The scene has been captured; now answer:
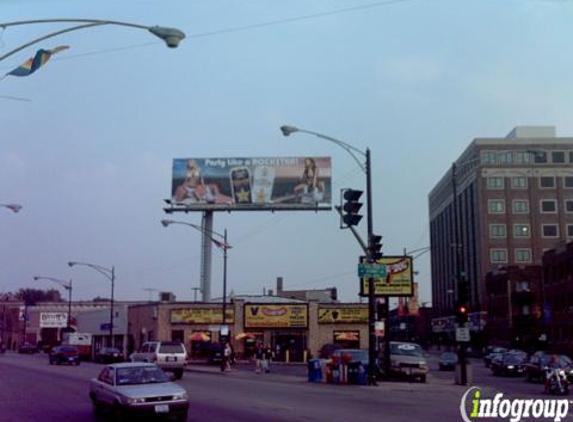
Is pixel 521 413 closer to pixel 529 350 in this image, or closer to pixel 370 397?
pixel 370 397

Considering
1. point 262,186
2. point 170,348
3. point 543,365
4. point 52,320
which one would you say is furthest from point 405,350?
point 52,320

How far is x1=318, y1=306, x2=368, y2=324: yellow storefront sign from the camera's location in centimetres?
6775

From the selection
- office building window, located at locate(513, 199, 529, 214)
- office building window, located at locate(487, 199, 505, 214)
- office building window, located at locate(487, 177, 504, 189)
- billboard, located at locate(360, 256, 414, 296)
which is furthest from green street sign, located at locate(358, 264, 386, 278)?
office building window, located at locate(513, 199, 529, 214)

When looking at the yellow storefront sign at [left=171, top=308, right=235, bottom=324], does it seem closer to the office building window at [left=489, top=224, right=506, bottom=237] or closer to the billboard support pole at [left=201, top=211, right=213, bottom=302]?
the billboard support pole at [left=201, top=211, right=213, bottom=302]

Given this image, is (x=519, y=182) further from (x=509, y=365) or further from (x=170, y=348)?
(x=170, y=348)

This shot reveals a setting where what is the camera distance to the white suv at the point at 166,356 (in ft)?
124

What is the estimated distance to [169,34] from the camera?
14.6 metres

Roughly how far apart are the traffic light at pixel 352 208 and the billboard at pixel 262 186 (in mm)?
40705

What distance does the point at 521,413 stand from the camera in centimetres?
1980

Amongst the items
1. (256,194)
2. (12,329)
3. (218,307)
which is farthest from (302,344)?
(12,329)

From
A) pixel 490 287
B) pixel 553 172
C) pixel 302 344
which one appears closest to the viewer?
pixel 302 344

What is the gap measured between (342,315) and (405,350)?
2908 centimetres

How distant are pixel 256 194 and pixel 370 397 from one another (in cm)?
4678

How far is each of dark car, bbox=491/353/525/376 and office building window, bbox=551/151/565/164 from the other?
75.7 m
